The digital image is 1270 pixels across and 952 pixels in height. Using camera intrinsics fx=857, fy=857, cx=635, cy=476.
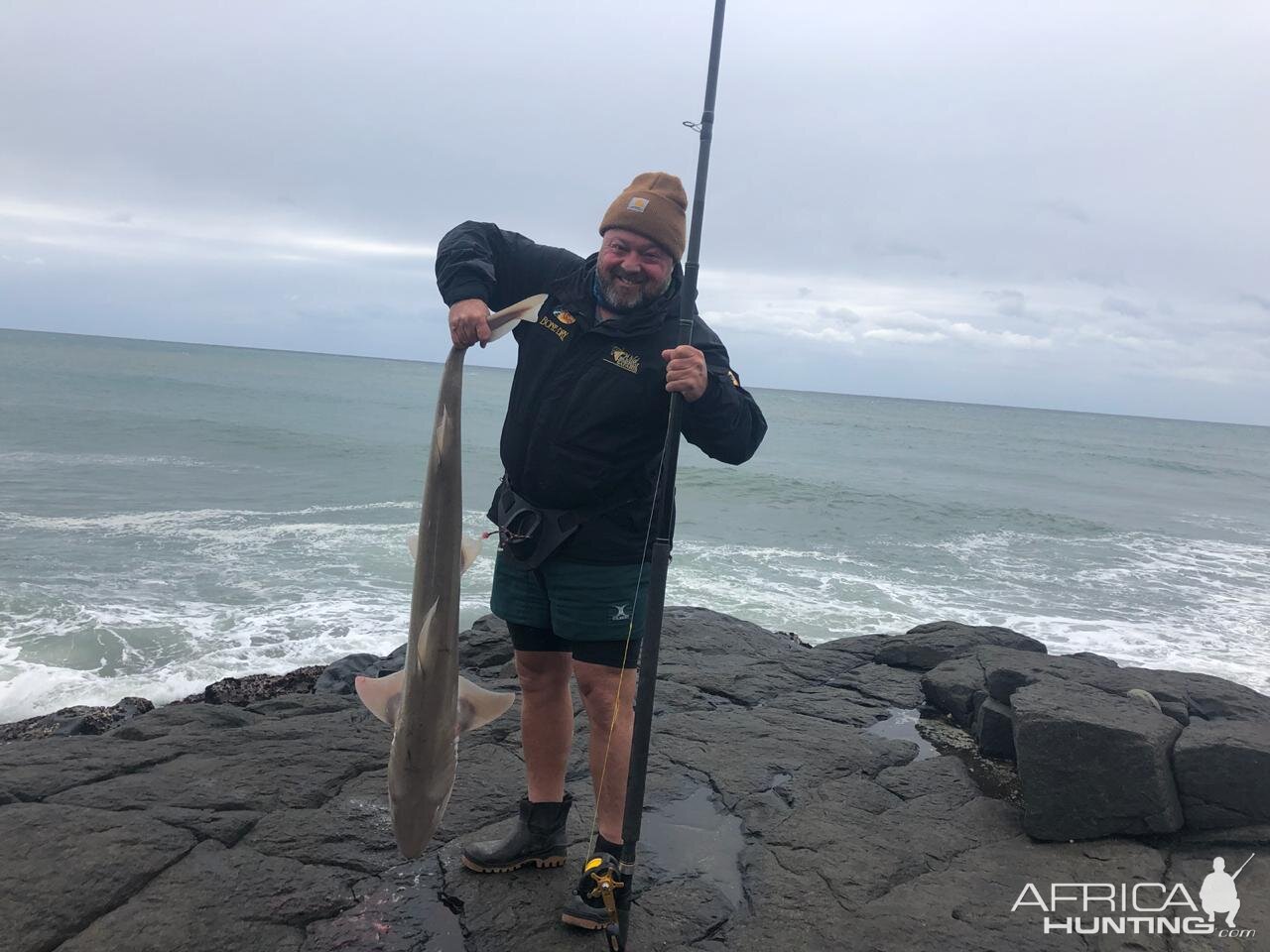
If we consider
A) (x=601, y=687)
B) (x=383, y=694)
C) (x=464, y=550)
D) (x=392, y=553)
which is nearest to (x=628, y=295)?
(x=464, y=550)

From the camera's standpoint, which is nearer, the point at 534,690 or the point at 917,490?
the point at 534,690

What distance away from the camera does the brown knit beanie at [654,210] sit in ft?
10.5

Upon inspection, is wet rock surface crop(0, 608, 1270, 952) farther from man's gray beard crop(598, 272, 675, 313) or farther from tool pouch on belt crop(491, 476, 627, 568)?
man's gray beard crop(598, 272, 675, 313)

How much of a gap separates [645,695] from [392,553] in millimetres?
11052

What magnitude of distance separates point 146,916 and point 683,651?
5.05 m

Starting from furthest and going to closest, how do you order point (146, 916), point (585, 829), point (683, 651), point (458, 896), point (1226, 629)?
point (1226, 629) → point (683, 651) → point (585, 829) → point (458, 896) → point (146, 916)

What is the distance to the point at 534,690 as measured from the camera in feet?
11.6

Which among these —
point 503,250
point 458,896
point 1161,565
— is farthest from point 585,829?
point 1161,565

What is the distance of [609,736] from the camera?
11.1ft

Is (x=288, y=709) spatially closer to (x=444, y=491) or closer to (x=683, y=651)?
(x=683, y=651)

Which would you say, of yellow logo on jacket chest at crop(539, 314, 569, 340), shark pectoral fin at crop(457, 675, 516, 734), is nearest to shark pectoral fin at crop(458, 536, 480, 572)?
shark pectoral fin at crop(457, 675, 516, 734)

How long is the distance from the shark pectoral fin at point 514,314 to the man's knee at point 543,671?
129cm

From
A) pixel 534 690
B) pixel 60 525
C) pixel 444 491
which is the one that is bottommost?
pixel 60 525

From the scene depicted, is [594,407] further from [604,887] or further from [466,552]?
[604,887]
